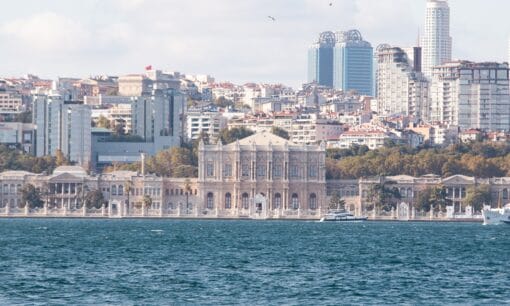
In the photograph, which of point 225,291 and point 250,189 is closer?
point 225,291

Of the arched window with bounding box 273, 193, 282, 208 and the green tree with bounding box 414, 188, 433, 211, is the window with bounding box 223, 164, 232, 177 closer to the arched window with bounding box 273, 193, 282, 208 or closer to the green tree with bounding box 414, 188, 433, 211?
the arched window with bounding box 273, 193, 282, 208

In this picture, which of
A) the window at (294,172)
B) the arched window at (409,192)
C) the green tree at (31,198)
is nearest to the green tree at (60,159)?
the green tree at (31,198)

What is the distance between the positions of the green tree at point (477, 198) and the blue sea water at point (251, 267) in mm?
42540

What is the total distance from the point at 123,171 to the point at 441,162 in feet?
87.9

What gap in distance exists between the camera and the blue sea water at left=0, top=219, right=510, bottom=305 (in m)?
70.3

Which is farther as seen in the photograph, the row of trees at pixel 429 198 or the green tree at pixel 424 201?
the green tree at pixel 424 201

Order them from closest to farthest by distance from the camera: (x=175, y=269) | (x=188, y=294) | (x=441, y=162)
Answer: (x=188, y=294) < (x=175, y=269) < (x=441, y=162)

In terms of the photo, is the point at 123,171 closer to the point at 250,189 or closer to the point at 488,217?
the point at 250,189

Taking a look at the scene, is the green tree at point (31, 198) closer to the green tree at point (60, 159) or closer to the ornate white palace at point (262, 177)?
the ornate white palace at point (262, 177)

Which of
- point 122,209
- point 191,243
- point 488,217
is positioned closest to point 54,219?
point 122,209

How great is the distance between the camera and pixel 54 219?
161625mm

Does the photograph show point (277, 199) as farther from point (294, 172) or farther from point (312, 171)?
point (312, 171)

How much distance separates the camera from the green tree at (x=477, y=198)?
16962cm

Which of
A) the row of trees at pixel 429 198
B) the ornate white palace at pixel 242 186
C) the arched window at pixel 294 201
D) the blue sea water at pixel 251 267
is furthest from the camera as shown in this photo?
the arched window at pixel 294 201
